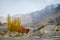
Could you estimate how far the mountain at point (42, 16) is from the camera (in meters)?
2.22

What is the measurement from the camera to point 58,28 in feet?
7.18

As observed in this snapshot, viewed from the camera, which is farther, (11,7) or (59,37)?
(11,7)

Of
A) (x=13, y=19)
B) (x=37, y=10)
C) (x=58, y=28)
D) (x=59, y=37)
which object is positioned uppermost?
(x=37, y=10)

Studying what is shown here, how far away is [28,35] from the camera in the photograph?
2.20m

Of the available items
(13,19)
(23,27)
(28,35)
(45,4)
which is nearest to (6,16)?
(13,19)

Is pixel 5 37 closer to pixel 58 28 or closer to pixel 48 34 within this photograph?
pixel 48 34

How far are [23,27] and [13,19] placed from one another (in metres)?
0.21

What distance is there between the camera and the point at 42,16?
7.33 feet

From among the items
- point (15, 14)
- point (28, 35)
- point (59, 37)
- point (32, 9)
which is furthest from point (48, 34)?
point (15, 14)

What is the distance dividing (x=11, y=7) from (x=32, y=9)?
14.0 inches

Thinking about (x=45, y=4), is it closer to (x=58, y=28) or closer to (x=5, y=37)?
(x=58, y=28)

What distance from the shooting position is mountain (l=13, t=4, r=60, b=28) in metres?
2.22

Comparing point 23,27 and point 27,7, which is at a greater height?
point 27,7

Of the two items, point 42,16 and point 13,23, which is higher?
point 42,16
